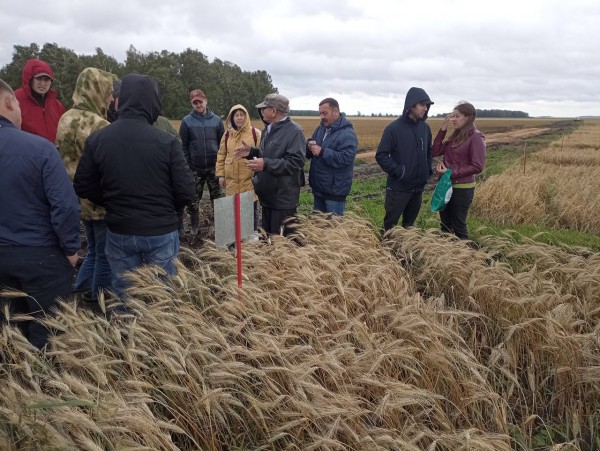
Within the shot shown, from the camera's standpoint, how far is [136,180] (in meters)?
3.05

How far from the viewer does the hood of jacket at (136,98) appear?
301 cm

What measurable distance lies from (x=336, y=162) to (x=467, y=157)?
1.55 m

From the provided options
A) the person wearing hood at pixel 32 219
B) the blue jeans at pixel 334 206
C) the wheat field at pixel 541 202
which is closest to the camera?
the person wearing hood at pixel 32 219

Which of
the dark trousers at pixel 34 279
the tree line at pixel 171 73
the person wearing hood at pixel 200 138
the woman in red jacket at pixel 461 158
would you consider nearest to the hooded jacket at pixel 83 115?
the dark trousers at pixel 34 279

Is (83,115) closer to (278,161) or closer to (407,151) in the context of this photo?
(278,161)

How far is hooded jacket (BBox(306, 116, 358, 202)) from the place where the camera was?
17.3 feet

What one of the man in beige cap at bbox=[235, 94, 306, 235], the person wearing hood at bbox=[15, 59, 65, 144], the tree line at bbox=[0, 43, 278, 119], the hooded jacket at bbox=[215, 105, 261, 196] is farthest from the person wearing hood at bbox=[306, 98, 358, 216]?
the tree line at bbox=[0, 43, 278, 119]

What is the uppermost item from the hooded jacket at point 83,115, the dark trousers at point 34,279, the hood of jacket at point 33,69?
the hood of jacket at point 33,69

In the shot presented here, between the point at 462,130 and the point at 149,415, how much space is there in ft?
15.1

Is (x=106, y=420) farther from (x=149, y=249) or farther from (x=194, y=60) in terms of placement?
(x=194, y=60)

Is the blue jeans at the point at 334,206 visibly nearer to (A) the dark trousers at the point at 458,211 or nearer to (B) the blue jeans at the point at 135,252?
(A) the dark trousers at the point at 458,211

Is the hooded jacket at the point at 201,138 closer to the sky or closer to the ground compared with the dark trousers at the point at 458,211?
closer to the sky

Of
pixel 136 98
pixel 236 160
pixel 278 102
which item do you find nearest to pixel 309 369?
pixel 136 98

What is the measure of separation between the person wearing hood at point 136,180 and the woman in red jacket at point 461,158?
330 cm
